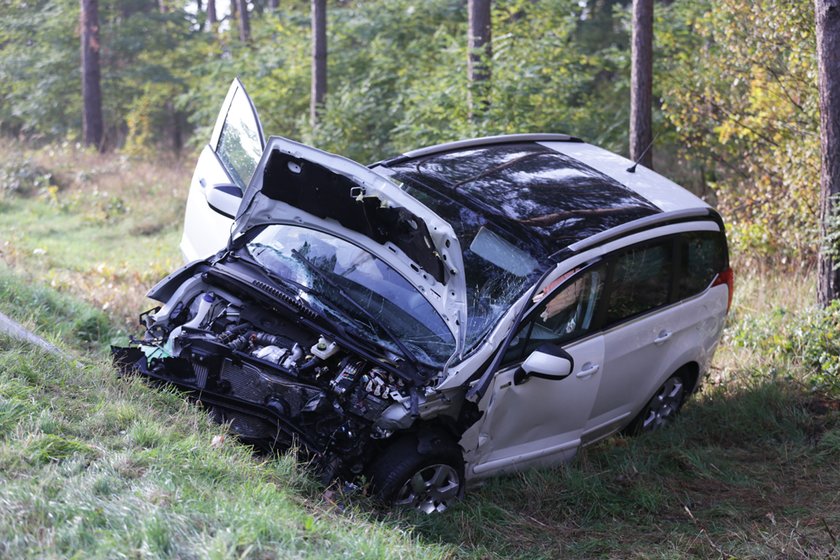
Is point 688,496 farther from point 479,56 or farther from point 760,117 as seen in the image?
point 479,56

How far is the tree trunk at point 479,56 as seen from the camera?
10734mm

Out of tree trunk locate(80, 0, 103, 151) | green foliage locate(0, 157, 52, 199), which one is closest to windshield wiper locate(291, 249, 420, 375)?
green foliage locate(0, 157, 52, 199)

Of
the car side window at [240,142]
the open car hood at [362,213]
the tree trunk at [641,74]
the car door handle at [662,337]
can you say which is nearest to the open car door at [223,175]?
the car side window at [240,142]

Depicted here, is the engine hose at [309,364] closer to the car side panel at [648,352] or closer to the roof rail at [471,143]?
the car side panel at [648,352]

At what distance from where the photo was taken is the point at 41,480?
3.68m

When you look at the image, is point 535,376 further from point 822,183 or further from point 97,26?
point 97,26

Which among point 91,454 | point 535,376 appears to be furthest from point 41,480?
point 535,376

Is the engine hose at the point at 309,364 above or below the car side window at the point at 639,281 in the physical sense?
below

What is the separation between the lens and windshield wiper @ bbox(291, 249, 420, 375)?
15.3ft

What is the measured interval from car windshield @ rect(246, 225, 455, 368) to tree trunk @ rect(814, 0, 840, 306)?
412 centimetres

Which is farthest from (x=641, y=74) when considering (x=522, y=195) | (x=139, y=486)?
(x=139, y=486)

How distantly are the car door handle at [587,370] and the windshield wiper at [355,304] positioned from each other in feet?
3.85

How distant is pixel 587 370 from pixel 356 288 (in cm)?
154

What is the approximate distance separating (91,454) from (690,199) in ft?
14.7
